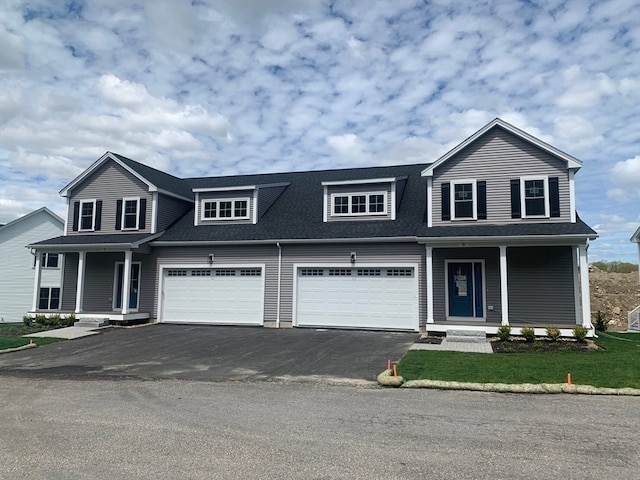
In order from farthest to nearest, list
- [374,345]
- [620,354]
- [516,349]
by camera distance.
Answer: [374,345] < [516,349] < [620,354]

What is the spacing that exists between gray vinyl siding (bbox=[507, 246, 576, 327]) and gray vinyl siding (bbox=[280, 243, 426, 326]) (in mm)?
3009

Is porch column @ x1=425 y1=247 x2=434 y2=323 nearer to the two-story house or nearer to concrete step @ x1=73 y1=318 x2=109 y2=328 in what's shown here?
the two-story house

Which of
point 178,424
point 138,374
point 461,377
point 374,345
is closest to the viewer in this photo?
point 178,424

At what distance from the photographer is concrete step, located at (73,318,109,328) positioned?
59.9 ft

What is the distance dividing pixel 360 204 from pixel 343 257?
8.53ft

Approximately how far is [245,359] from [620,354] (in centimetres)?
939

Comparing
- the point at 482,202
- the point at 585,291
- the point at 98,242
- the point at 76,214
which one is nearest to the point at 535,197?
the point at 482,202

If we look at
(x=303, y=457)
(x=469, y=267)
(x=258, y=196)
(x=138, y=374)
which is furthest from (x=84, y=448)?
(x=258, y=196)

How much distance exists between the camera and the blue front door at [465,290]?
54.0 feet

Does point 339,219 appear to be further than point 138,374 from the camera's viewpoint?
Yes

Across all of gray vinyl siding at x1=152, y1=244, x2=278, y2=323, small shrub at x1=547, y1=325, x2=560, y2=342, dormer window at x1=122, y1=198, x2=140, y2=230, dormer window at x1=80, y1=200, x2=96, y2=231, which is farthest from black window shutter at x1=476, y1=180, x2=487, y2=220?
dormer window at x1=80, y1=200, x2=96, y2=231

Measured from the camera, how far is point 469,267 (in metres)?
16.6

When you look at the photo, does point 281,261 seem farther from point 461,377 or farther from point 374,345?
point 461,377

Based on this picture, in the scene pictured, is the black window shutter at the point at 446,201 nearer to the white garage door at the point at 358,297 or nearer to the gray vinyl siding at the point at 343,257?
the gray vinyl siding at the point at 343,257
